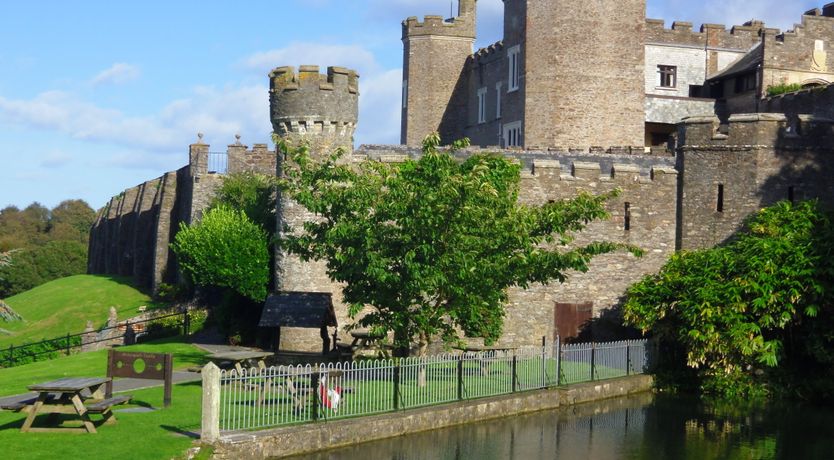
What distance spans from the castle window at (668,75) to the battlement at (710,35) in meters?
1.09

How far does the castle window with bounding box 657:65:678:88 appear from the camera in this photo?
51.1 m

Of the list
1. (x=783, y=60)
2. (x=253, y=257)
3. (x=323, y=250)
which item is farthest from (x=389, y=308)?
(x=783, y=60)

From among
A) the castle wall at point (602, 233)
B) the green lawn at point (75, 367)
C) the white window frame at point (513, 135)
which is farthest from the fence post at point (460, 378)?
the white window frame at point (513, 135)

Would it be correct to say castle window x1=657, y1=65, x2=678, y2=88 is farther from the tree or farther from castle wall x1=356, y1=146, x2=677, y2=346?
the tree

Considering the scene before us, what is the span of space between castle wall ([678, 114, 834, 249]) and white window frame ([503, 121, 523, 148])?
1410 centimetres

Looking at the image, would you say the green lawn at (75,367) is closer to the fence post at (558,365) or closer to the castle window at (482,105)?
the fence post at (558,365)

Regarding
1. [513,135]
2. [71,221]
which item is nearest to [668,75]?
[513,135]

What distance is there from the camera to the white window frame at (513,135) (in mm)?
49088

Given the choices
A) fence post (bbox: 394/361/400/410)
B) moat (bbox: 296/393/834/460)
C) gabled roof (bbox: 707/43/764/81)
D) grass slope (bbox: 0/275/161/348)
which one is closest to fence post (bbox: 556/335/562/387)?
moat (bbox: 296/393/834/460)

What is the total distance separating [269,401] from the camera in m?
20.8

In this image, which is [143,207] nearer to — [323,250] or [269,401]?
[323,250]

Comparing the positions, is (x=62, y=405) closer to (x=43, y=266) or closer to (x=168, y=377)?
(x=168, y=377)

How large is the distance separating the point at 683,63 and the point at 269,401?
3548 cm

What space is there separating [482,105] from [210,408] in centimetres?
3842
